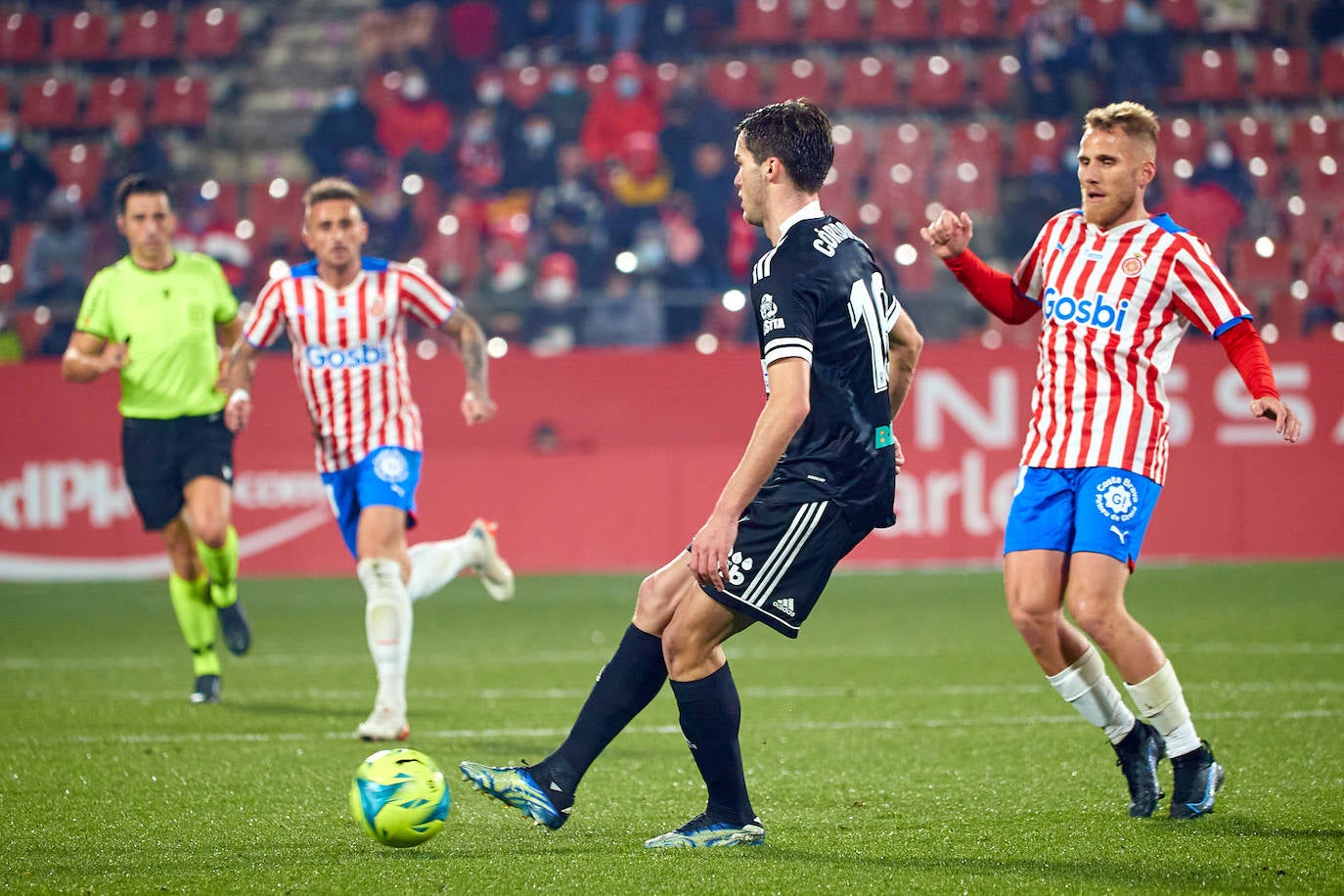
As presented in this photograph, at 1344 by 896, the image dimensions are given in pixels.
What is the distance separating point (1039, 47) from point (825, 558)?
49.0ft

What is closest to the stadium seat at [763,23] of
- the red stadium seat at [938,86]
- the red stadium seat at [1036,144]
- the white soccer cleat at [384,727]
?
the red stadium seat at [938,86]

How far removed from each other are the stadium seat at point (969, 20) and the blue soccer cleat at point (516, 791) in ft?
53.1

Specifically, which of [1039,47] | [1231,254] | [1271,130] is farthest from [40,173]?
[1271,130]

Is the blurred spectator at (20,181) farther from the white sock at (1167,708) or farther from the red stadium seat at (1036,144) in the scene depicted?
the white sock at (1167,708)

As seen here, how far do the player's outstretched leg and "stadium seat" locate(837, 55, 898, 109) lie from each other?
12.3 m

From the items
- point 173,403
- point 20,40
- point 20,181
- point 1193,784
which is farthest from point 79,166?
A: point 1193,784

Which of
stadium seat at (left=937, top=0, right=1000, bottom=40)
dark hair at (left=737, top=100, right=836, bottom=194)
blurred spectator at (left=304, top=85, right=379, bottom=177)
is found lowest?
dark hair at (left=737, top=100, right=836, bottom=194)

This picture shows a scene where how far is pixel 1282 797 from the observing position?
5039mm

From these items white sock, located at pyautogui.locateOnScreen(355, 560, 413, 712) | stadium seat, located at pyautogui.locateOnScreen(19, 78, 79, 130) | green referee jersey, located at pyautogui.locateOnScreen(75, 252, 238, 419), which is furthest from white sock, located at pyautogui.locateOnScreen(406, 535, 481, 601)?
stadium seat, located at pyautogui.locateOnScreen(19, 78, 79, 130)

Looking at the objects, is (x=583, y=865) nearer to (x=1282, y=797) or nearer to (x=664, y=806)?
(x=664, y=806)

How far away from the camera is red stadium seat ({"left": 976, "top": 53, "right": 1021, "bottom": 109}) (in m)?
18.2

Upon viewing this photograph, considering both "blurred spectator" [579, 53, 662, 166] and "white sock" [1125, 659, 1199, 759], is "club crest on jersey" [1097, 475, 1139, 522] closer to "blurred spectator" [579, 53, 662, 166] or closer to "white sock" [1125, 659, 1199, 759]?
"white sock" [1125, 659, 1199, 759]

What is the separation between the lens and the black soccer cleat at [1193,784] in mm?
4797

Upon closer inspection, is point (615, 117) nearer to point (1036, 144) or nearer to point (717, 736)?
point (1036, 144)
